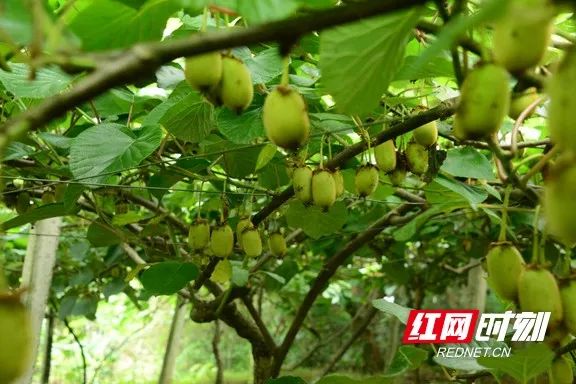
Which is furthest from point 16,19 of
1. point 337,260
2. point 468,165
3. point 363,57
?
point 337,260

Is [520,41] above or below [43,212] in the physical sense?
above

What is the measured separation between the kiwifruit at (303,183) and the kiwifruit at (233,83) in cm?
37

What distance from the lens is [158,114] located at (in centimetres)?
104

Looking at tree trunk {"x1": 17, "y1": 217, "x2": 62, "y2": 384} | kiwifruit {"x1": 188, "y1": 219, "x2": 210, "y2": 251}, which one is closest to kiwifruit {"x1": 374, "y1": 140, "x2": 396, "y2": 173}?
kiwifruit {"x1": 188, "y1": 219, "x2": 210, "y2": 251}

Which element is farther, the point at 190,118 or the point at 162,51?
the point at 190,118

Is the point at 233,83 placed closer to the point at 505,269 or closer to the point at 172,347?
the point at 505,269

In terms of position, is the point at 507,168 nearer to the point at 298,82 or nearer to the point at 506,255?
the point at 506,255

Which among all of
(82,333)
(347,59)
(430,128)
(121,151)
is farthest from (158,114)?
(82,333)

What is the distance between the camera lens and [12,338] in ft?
1.06

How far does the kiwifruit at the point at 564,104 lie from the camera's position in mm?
339

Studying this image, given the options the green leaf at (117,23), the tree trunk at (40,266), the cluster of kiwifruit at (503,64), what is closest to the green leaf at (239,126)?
the green leaf at (117,23)

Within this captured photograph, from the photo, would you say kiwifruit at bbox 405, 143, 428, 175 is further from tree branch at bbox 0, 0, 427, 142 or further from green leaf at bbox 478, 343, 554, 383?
tree branch at bbox 0, 0, 427, 142

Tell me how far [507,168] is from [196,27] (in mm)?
644

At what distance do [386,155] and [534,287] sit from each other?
43 cm
